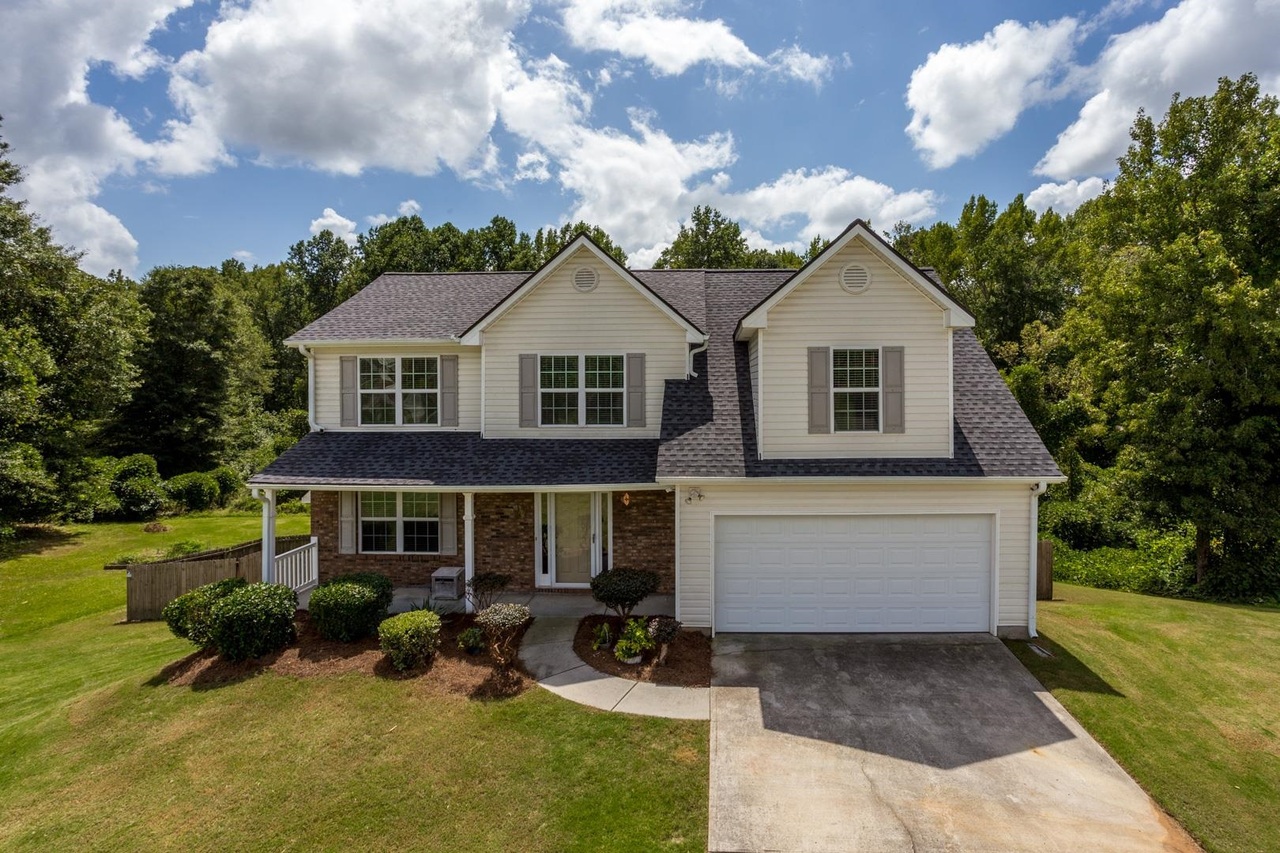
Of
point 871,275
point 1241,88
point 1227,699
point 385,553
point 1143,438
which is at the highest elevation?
point 1241,88

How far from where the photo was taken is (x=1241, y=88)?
17328 millimetres

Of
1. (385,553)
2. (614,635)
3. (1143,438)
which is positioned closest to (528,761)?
(614,635)

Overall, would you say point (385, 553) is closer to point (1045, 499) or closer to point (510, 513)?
point (510, 513)

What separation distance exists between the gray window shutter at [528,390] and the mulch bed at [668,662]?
4867 millimetres

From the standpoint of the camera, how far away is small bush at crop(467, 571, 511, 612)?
10.8m

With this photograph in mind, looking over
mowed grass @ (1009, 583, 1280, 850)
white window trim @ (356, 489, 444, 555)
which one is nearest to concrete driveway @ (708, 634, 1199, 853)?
mowed grass @ (1009, 583, 1280, 850)

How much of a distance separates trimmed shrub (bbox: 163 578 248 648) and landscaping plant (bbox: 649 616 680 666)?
746cm

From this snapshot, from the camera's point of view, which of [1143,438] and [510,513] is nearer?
[510,513]

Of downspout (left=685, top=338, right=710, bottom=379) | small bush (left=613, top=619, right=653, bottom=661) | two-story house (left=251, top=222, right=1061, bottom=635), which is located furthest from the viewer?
downspout (left=685, top=338, right=710, bottom=379)

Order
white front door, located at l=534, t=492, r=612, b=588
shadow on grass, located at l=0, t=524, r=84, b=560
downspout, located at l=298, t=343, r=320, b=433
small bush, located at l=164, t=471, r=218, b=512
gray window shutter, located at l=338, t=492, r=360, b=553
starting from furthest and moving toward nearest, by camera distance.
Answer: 1. small bush, located at l=164, t=471, r=218, b=512
2. shadow on grass, located at l=0, t=524, r=84, b=560
3. downspout, located at l=298, t=343, r=320, b=433
4. gray window shutter, located at l=338, t=492, r=360, b=553
5. white front door, located at l=534, t=492, r=612, b=588

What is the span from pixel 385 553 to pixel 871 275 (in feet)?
39.5

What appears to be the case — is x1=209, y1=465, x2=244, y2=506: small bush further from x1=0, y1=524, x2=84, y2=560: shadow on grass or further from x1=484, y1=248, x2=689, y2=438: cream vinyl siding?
x1=484, y1=248, x2=689, y2=438: cream vinyl siding

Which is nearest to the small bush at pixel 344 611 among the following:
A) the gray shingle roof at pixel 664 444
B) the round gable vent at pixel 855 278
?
the gray shingle roof at pixel 664 444

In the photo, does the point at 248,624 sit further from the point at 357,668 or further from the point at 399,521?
the point at 399,521
